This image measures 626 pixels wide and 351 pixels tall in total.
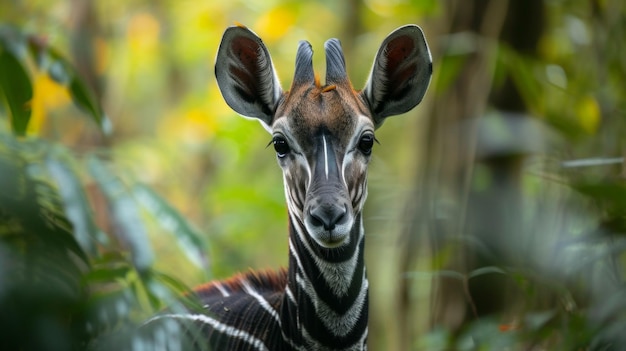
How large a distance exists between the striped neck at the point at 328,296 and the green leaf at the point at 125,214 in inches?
41.7

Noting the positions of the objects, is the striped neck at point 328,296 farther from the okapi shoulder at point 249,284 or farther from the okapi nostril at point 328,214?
the okapi shoulder at point 249,284

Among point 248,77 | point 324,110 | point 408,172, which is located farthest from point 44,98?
point 324,110

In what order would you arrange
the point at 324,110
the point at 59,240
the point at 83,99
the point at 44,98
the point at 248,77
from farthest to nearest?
the point at 44,98, the point at 248,77, the point at 324,110, the point at 83,99, the point at 59,240

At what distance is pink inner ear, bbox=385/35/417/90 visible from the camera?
4129mm

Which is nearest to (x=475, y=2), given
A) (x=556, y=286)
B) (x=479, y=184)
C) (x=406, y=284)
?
(x=479, y=184)

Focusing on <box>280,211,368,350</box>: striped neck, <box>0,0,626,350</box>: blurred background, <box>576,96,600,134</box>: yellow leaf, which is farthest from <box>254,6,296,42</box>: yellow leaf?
<box>280,211,368,350</box>: striped neck

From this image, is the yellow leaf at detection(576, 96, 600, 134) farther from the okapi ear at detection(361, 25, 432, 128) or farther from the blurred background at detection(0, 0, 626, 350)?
the okapi ear at detection(361, 25, 432, 128)

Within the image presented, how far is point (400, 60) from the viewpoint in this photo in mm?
4215

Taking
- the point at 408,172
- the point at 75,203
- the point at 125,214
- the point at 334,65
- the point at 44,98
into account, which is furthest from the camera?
the point at 44,98

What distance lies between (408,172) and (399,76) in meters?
3.86

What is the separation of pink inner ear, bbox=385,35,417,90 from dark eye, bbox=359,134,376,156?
1.51 ft

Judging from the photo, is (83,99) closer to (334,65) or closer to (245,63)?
(245,63)

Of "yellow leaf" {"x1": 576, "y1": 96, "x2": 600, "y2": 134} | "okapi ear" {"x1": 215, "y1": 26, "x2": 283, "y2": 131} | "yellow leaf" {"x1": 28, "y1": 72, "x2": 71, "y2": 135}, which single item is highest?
"okapi ear" {"x1": 215, "y1": 26, "x2": 283, "y2": 131}

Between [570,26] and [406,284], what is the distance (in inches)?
122
